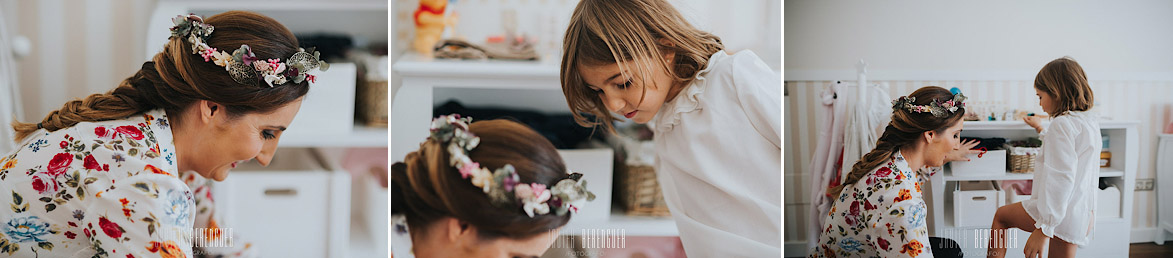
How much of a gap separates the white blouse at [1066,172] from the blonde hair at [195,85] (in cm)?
200

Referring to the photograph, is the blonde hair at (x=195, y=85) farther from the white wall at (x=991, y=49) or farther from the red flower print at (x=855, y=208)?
the red flower print at (x=855, y=208)

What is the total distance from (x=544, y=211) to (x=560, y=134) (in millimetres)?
261

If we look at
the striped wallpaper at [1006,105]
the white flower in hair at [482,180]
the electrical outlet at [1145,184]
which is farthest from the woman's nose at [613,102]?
the electrical outlet at [1145,184]

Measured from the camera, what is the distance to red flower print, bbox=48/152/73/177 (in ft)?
5.72

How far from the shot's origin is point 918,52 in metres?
2.16

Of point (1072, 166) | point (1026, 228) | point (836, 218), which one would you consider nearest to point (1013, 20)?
point (1072, 166)

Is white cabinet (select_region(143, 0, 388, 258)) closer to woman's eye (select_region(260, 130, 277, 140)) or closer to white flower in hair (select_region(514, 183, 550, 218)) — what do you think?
woman's eye (select_region(260, 130, 277, 140))

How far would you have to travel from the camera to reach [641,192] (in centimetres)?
203

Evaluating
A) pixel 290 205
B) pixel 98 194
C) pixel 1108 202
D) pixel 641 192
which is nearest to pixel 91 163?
pixel 98 194

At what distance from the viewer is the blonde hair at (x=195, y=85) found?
1.79 m

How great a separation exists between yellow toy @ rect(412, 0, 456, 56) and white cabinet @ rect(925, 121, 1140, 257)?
1436mm

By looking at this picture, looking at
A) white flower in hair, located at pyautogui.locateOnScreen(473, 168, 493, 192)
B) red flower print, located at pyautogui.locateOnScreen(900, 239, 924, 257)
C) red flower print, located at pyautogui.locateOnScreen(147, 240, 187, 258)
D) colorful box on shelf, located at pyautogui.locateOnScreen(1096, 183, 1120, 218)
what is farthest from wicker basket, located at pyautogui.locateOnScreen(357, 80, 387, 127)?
colorful box on shelf, located at pyautogui.locateOnScreen(1096, 183, 1120, 218)

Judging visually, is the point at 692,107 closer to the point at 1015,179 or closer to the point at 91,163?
the point at 1015,179

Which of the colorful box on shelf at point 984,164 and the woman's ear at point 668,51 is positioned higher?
the woman's ear at point 668,51
